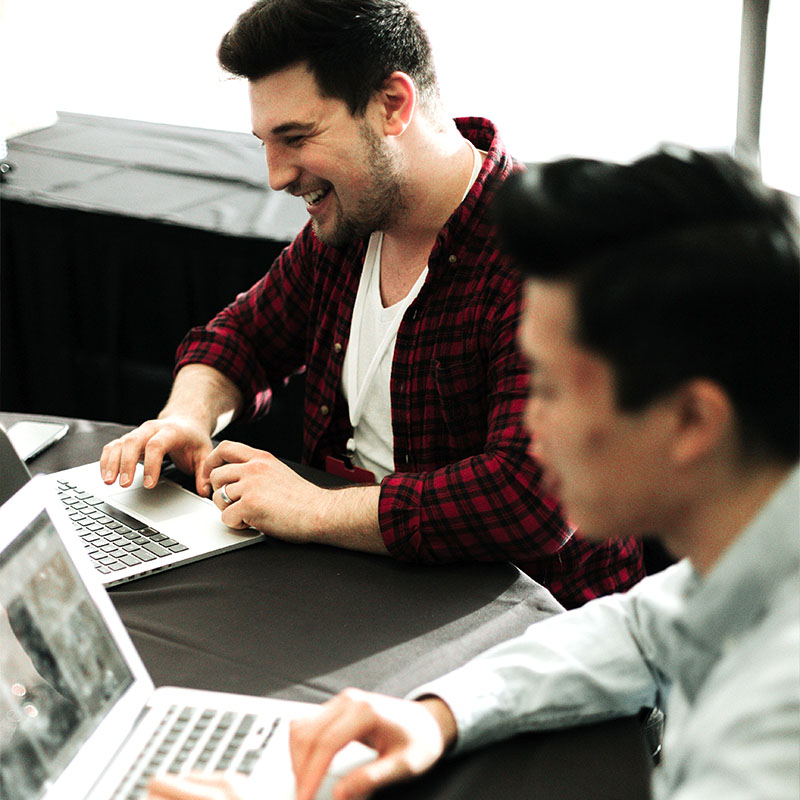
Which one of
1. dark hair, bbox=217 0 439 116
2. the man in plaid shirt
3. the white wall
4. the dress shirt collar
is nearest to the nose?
the man in plaid shirt

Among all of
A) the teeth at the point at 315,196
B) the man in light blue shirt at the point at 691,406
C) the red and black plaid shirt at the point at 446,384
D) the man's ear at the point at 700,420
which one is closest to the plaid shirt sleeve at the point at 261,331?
the red and black plaid shirt at the point at 446,384

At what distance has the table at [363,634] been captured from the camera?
0.77 meters

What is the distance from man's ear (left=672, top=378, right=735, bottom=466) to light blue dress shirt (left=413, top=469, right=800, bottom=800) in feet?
0.19

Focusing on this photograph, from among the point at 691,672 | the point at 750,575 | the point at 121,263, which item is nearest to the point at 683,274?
the point at 750,575

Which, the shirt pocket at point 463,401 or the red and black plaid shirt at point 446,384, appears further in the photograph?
the shirt pocket at point 463,401

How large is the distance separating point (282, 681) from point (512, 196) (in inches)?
19.3

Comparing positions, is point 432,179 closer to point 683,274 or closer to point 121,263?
point 683,274

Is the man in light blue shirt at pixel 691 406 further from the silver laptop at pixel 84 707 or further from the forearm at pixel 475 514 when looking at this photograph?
the forearm at pixel 475 514

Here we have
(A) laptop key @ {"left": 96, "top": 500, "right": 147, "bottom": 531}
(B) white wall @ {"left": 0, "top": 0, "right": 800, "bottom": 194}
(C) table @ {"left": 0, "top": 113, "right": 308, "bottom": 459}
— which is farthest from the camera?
(B) white wall @ {"left": 0, "top": 0, "right": 800, "bottom": 194}

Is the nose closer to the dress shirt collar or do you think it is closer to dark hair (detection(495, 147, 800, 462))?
dark hair (detection(495, 147, 800, 462))

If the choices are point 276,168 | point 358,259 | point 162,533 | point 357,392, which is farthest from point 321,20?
point 162,533

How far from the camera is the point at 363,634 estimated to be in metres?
0.95

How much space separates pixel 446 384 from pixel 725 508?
2.29ft

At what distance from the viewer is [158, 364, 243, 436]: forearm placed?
1387 millimetres
